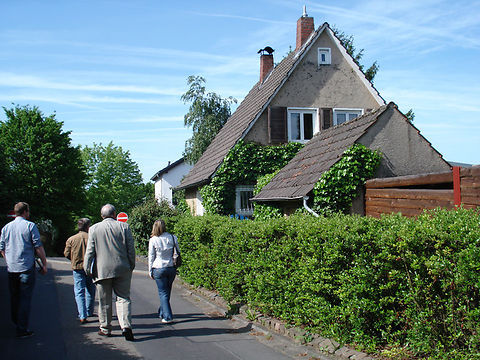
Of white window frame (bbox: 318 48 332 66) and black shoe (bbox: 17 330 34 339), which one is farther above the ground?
white window frame (bbox: 318 48 332 66)

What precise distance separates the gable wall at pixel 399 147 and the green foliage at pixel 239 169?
7393 millimetres

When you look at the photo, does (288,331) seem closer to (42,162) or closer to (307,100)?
(307,100)

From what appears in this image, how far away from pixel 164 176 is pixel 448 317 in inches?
2128

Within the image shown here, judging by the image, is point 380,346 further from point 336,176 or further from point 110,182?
point 110,182

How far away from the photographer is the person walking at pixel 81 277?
29.2 ft

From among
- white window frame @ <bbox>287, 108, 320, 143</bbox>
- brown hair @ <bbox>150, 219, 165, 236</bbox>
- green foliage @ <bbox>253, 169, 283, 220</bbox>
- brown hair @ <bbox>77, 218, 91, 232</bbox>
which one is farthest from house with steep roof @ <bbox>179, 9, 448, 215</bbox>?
brown hair @ <bbox>150, 219, 165, 236</bbox>

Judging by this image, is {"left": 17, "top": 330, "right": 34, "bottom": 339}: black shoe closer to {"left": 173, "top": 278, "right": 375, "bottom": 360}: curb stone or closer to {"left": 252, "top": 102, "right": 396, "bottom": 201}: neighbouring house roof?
{"left": 173, "top": 278, "right": 375, "bottom": 360}: curb stone

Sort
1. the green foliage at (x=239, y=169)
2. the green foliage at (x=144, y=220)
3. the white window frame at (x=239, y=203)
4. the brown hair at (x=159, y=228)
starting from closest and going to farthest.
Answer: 1. the brown hair at (x=159, y=228)
2. the green foliage at (x=239, y=169)
3. the white window frame at (x=239, y=203)
4. the green foliage at (x=144, y=220)

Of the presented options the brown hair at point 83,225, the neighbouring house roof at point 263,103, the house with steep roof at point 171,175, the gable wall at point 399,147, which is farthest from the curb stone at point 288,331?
the house with steep roof at point 171,175

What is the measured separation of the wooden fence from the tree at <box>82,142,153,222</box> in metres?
67.0

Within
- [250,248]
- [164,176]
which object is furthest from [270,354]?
[164,176]

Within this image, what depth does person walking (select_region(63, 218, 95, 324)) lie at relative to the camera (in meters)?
8.90

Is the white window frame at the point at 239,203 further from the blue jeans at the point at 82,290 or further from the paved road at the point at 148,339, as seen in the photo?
the blue jeans at the point at 82,290

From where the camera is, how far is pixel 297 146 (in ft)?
67.4
